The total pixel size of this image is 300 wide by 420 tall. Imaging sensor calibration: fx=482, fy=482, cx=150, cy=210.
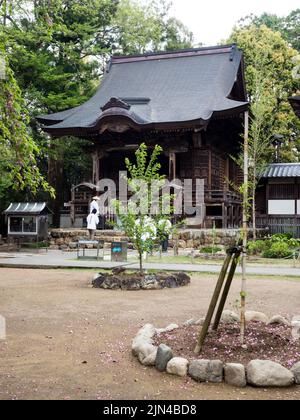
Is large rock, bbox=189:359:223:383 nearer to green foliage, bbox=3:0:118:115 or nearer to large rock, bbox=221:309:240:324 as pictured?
large rock, bbox=221:309:240:324

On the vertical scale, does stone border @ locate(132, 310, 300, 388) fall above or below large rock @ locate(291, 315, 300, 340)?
below

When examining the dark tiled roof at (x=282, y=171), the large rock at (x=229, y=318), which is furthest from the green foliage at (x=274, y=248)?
the large rock at (x=229, y=318)

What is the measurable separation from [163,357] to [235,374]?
75 centimetres

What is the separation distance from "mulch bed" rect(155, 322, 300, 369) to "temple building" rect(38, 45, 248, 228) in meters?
14.1

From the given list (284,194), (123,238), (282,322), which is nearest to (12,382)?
(282,322)

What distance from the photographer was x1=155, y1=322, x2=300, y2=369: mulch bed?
4.91 metres

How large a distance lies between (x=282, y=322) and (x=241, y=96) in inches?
935

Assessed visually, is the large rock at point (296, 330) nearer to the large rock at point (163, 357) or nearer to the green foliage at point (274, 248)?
the large rock at point (163, 357)

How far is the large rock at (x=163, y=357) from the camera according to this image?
4789mm

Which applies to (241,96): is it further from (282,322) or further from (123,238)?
(282,322)

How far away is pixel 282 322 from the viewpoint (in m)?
6.26

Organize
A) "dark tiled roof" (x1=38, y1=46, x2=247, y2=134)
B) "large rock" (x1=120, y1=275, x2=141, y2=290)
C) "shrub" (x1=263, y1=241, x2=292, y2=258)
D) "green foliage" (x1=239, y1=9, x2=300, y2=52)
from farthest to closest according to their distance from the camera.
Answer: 1. "green foliage" (x1=239, y1=9, x2=300, y2=52)
2. "dark tiled roof" (x1=38, y1=46, x2=247, y2=134)
3. "shrub" (x1=263, y1=241, x2=292, y2=258)
4. "large rock" (x1=120, y1=275, x2=141, y2=290)

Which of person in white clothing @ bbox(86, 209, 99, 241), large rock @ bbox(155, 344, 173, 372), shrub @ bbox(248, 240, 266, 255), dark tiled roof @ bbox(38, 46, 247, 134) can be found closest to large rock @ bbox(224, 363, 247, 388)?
large rock @ bbox(155, 344, 173, 372)

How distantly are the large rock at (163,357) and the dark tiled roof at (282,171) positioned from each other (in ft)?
68.6
